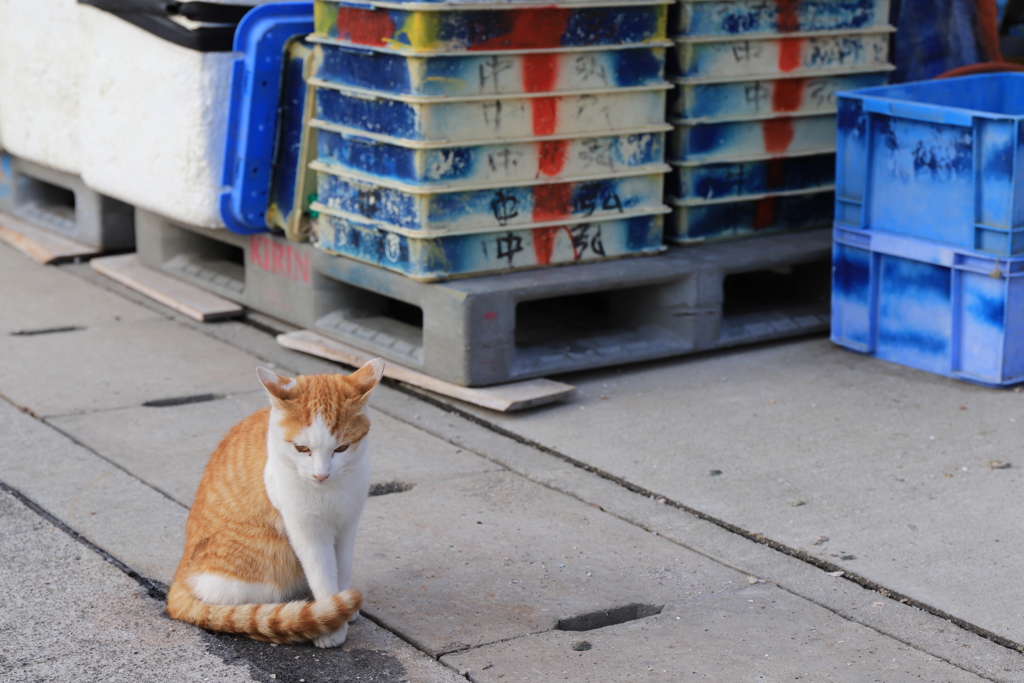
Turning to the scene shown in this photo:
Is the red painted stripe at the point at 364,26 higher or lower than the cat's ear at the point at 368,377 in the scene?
higher

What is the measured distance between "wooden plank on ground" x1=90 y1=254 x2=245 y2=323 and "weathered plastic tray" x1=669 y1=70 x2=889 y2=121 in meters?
2.55

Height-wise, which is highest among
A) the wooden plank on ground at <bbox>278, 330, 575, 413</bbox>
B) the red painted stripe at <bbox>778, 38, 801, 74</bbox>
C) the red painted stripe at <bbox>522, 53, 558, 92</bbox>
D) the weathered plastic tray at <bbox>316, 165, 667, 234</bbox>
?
the red painted stripe at <bbox>778, 38, 801, 74</bbox>

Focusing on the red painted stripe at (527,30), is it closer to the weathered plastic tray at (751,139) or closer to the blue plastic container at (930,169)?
the weathered plastic tray at (751,139)

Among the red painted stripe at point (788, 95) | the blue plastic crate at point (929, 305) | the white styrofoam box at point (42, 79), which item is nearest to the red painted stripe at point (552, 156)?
the red painted stripe at point (788, 95)

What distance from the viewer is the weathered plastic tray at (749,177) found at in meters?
5.99

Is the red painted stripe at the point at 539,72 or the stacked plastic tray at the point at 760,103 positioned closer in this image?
the red painted stripe at the point at 539,72

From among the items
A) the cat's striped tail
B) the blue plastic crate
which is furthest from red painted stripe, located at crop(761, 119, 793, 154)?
the cat's striped tail

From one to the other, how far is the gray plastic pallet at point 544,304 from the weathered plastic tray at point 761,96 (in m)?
0.63

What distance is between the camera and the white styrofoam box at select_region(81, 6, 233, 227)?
6.16 meters

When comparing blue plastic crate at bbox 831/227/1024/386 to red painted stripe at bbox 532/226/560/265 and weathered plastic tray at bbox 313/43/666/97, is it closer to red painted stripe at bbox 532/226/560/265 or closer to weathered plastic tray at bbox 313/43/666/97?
weathered plastic tray at bbox 313/43/666/97

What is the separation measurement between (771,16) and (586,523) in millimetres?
3064

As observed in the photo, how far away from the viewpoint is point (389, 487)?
4453 millimetres

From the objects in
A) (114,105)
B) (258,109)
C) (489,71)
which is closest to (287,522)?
(489,71)

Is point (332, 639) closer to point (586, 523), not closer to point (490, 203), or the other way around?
point (586, 523)
